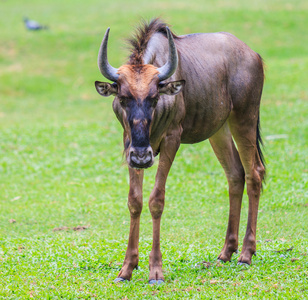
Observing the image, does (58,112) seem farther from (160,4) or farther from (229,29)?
(160,4)

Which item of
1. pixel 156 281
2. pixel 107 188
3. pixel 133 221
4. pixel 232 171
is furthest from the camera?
pixel 107 188

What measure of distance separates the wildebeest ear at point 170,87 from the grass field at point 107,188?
3.82ft

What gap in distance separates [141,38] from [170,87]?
969mm

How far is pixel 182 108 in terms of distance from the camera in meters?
6.72

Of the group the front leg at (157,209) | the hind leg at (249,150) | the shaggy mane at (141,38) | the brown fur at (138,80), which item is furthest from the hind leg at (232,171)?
the brown fur at (138,80)

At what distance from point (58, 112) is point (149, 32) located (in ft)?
43.6

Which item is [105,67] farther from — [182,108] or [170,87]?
[182,108]

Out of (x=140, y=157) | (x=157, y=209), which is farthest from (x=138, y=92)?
(x=157, y=209)

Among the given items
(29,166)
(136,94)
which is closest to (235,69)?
(136,94)

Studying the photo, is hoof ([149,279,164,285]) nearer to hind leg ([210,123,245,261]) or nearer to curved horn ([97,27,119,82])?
hind leg ([210,123,245,261])

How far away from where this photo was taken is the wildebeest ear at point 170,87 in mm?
6207

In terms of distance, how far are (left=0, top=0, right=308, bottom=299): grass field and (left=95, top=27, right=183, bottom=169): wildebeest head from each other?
3.34ft

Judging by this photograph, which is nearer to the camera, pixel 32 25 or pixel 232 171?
pixel 232 171

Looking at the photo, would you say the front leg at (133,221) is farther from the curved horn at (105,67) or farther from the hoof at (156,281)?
the curved horn at (105,67)
